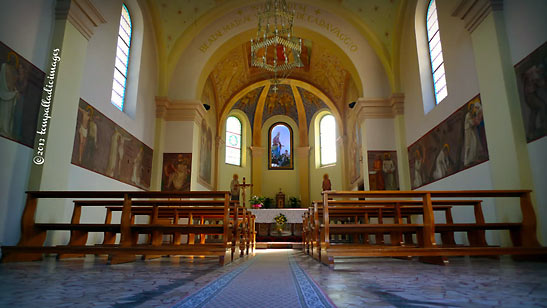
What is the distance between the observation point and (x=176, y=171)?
10.6m

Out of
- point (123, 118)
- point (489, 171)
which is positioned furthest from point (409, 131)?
point (123, 118)

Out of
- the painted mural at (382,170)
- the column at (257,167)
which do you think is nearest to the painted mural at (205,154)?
the column at (257,167)

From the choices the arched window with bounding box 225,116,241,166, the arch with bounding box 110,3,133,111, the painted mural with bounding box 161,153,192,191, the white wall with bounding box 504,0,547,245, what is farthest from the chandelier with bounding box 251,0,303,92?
the arched window with bounding box 225,116,241,166

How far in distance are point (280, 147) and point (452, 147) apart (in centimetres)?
1156

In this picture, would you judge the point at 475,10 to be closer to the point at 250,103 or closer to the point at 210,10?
the point at 210,10

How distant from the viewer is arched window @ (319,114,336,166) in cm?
1702

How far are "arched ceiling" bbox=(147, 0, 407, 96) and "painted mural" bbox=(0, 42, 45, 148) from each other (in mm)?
5726

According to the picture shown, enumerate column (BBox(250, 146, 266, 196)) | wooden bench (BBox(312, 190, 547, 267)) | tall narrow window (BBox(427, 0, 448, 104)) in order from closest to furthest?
wooden bench (BBox(312, 190, 547, 267)) → tall narrow window (BBox(427, 0, 448, 104)) → column (BBox(250, 146, 266, 196))

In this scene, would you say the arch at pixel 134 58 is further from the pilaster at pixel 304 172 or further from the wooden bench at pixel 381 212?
the pilaster at pixel 304 172

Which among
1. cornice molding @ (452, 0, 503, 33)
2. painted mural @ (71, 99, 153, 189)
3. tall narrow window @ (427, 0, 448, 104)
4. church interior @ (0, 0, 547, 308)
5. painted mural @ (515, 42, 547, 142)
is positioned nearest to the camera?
church interior @ (0, 0, 547, 308)

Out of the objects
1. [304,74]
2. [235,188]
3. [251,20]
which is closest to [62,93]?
[251,20]

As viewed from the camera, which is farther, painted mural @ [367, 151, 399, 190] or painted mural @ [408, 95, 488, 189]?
painted mural @ [367, 151, 399, 190]

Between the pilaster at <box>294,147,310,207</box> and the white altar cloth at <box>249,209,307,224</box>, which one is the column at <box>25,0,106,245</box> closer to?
the white altar cloth at <box>249,209,307,224</box>

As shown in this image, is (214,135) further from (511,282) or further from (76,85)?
(511,282)
